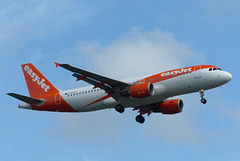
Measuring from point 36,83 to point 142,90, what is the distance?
47.8 ft

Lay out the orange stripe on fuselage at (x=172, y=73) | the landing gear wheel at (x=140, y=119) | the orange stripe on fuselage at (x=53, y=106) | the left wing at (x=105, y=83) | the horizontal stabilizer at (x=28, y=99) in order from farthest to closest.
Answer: the landing gear wheel at (x=140, y=119)
the orange stripe on fuselage at (x=53, y=106)
the horizontal stabilizer at (x=28, y=99)
the orange stripe on fuselage at (x=172, y=73)
the left wing at (x=105, y=83)

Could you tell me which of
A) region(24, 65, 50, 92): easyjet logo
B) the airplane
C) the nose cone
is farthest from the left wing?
the nose cone

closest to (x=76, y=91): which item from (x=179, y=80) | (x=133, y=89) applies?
(x=133, y=89)

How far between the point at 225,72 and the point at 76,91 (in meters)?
15.3

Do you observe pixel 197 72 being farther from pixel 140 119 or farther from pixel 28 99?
pixel 28 99

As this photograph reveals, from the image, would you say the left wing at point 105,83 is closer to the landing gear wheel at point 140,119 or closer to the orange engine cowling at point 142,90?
the orange engine cowling at point 142,90

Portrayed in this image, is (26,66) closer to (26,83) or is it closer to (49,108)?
(26,83)

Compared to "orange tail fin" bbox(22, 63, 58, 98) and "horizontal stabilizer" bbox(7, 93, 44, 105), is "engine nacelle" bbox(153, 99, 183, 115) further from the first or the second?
"horizontal stabilizer" bbox(7, 93, 44, 105)

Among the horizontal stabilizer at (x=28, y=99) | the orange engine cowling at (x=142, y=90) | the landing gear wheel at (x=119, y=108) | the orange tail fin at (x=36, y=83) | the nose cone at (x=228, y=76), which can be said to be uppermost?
the orange tail fin at (x=36, y=83)

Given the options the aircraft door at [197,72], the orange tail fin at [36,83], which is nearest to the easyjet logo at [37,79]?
the orange tail fin at [36,83]

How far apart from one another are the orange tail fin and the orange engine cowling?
10495 mm

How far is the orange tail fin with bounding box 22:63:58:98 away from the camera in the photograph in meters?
56.6

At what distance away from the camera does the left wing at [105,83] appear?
48375 mm

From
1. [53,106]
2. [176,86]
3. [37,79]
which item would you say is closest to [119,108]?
[176,86]
